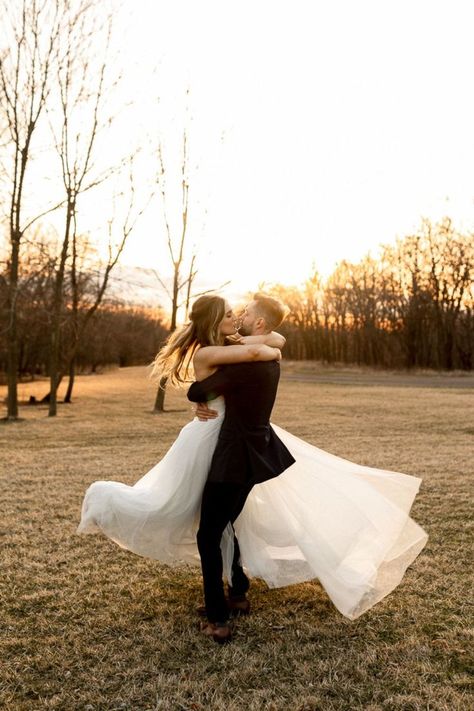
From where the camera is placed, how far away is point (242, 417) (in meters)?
3.70

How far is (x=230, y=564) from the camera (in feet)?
13.8

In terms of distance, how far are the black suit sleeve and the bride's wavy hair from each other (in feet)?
0.73

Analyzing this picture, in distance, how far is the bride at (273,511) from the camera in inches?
148

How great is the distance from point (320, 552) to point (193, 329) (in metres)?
1.59

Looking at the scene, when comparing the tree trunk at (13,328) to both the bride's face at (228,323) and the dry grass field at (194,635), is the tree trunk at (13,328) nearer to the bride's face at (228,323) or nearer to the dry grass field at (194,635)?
the dry grass field at (194,635)

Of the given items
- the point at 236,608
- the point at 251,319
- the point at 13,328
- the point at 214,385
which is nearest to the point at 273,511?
the point at 236,608

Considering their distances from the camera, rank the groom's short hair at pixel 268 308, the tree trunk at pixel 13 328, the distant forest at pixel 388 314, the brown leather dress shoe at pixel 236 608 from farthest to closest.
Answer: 1. the distant forest at pixel 388 314
2. the tree trunk at pixel 13 328
3. the brown leather dress shoe at pixel 236 608
4. the groom's short hair at pixel 268 308

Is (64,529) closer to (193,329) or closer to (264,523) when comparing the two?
(264,523)

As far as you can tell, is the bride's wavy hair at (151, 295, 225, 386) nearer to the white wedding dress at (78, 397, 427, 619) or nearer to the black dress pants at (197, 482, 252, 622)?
the white wedding dress at (78, 397, 427, 619)

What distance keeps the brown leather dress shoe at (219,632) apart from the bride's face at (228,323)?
1.75 meters

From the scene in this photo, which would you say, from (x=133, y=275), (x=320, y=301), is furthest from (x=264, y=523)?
(x=320, y=301)

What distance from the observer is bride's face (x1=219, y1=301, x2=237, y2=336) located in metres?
3.75

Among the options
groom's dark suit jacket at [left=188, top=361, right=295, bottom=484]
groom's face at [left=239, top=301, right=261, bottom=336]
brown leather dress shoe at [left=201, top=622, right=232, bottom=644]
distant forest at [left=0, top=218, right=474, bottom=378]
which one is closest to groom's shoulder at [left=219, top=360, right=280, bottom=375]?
groom's dark suit jacket at [left=188, top=361, right=295, bottom=484]

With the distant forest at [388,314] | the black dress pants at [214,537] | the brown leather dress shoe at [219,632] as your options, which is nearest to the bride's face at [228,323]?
the black dress pants at [214,537]
